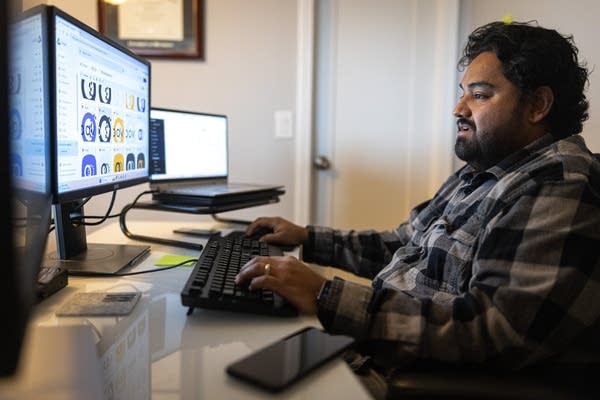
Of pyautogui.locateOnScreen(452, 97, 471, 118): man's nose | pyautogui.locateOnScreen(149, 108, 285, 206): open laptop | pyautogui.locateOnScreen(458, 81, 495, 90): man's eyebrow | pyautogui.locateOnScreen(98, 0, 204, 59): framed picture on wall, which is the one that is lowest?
pyautogui.locateOnScreen(149, 108, 285, 206): open laptop

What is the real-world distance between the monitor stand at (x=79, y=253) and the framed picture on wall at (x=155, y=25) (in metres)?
1.12

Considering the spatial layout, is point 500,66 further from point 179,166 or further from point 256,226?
point 179,166

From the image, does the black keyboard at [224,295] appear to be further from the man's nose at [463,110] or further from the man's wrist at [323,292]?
the man's nose at [463,110]

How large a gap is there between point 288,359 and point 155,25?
1.79 m

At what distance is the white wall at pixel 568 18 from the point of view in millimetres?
1910

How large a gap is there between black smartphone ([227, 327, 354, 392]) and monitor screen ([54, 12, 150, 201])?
0.51 metres

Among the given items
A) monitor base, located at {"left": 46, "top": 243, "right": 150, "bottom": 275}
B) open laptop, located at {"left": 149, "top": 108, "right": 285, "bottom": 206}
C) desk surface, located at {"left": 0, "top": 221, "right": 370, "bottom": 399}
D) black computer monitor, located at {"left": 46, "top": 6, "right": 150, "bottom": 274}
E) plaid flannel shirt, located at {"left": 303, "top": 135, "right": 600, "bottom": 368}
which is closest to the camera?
desk surface, located at {"left": 0, "top": 221, "right": 370, "bottom": 399}

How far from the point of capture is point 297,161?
6.57 ft

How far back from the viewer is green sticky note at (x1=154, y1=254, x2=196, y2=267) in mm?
1016

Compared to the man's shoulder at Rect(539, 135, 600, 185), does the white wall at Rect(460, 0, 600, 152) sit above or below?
above

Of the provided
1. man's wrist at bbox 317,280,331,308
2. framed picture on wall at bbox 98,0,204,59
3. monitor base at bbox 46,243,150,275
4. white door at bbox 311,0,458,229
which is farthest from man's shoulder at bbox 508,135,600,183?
framed picture on wall at bbox 98,0,204,59

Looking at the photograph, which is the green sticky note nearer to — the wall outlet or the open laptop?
the open laptop

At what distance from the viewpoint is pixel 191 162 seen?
5.20 ft

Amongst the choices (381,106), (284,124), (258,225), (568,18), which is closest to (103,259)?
(258,225)
